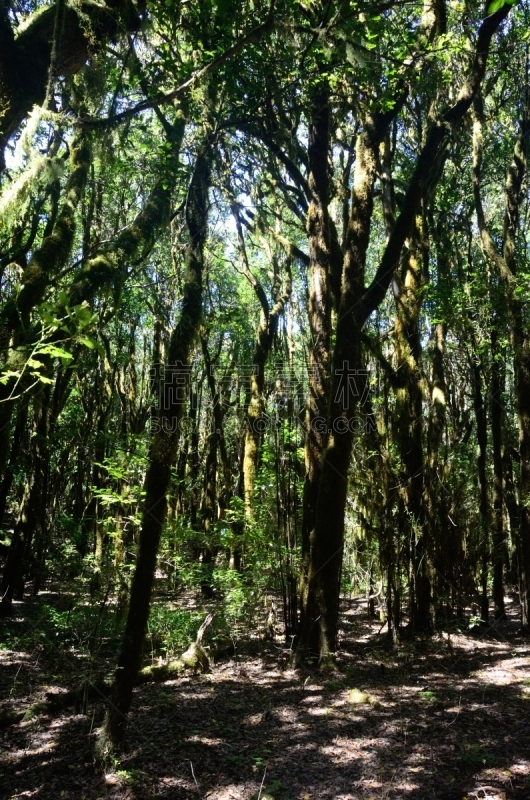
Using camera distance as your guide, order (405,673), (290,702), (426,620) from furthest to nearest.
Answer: (426,620)
(405,673)
(290,702)

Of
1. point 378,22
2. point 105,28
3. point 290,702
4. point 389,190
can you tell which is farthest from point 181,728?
point 389,190

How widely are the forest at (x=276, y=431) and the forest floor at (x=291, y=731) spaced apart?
0.12ft

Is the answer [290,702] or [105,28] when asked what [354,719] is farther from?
[105,28]

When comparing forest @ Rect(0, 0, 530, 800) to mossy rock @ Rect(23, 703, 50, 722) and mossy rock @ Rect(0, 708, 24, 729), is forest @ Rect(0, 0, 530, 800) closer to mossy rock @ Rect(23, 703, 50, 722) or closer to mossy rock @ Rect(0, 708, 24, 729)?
mossy rock @ Rect(23, 703, 50, 722)

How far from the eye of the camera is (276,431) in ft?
32.4

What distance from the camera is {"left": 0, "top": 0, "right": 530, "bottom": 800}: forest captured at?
199 inches

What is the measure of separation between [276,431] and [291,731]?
186 inches

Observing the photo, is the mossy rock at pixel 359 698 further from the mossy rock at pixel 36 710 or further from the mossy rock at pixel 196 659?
the mossy rock at pixel 36 710

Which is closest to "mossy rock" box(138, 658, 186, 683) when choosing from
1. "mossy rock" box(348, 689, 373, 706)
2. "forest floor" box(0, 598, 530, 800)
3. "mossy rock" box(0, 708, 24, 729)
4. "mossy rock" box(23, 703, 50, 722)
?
"forest floor" box(0, 598, 530, 800)

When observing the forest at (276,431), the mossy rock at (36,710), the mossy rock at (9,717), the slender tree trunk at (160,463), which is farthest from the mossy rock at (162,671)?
the slender tree trunk at (160,463)

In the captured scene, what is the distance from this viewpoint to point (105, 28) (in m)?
4.95

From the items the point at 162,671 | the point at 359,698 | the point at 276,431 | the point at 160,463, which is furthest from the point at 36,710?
the point at 276,431

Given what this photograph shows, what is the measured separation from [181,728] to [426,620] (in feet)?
16.8

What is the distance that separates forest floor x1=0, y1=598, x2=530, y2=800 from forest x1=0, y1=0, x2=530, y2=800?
4 cm
